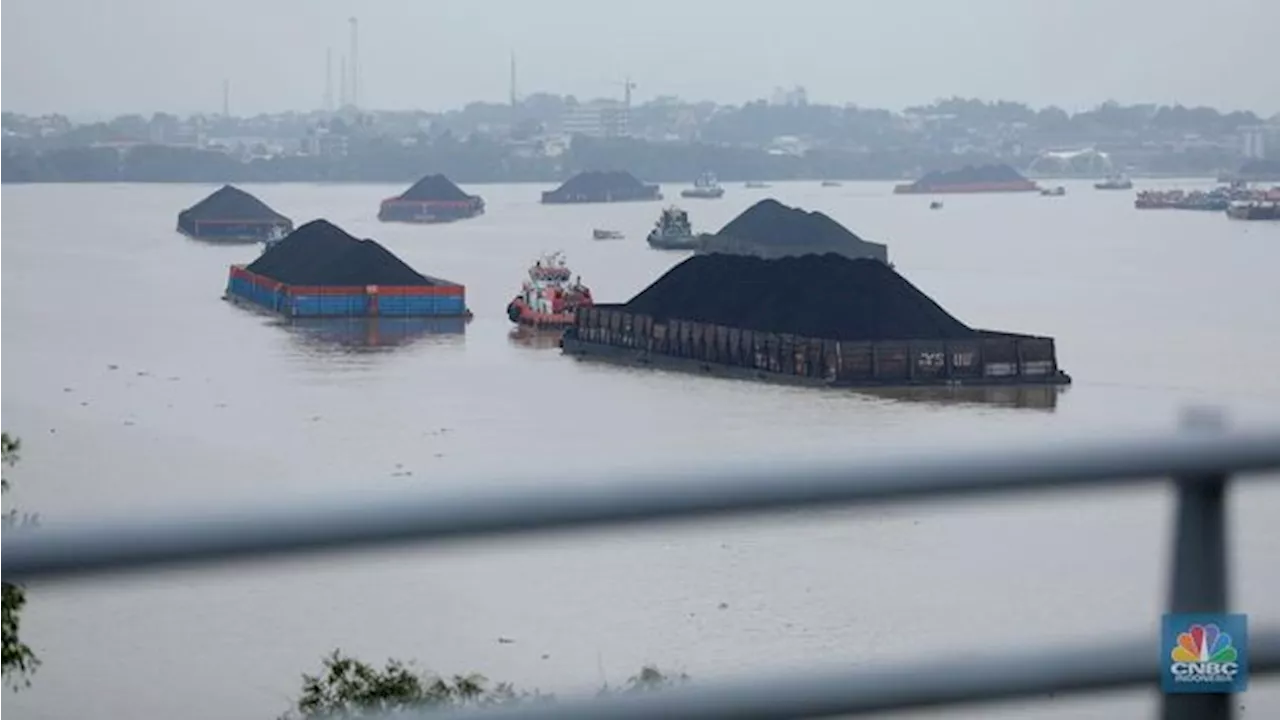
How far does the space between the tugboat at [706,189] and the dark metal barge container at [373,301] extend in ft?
48.0

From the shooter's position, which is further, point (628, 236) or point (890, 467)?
point (628, 236)

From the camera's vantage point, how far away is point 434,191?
22.5 m

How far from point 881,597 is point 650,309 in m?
7.09

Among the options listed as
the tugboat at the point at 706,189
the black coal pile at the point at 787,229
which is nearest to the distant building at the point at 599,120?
the tugboat at the point at 706,189

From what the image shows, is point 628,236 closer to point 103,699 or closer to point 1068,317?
point 1068,317

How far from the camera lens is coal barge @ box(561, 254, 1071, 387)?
8.12m

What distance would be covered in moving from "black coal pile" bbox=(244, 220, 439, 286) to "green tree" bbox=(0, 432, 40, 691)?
8.66 metres

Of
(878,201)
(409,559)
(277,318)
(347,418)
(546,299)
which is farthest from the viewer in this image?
(878,201)

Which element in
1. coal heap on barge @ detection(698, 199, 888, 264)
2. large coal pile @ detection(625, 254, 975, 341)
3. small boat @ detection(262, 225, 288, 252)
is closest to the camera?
large coal pile @ detection(625, 254, 975, 341)

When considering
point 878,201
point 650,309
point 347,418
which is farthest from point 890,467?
point 878,201

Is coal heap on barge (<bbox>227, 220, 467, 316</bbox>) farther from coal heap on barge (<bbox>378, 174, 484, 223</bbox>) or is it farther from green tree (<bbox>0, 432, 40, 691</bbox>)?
coal heap on barge (<bbox>378, 174, 484, 223</bbox>)

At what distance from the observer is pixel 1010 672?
1.43 feet

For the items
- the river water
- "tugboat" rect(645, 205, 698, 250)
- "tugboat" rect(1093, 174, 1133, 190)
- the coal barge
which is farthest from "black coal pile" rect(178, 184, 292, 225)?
"tugboat" rect(1093, 174, 1133, 190)

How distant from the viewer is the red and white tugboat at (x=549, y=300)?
10.3 meters
